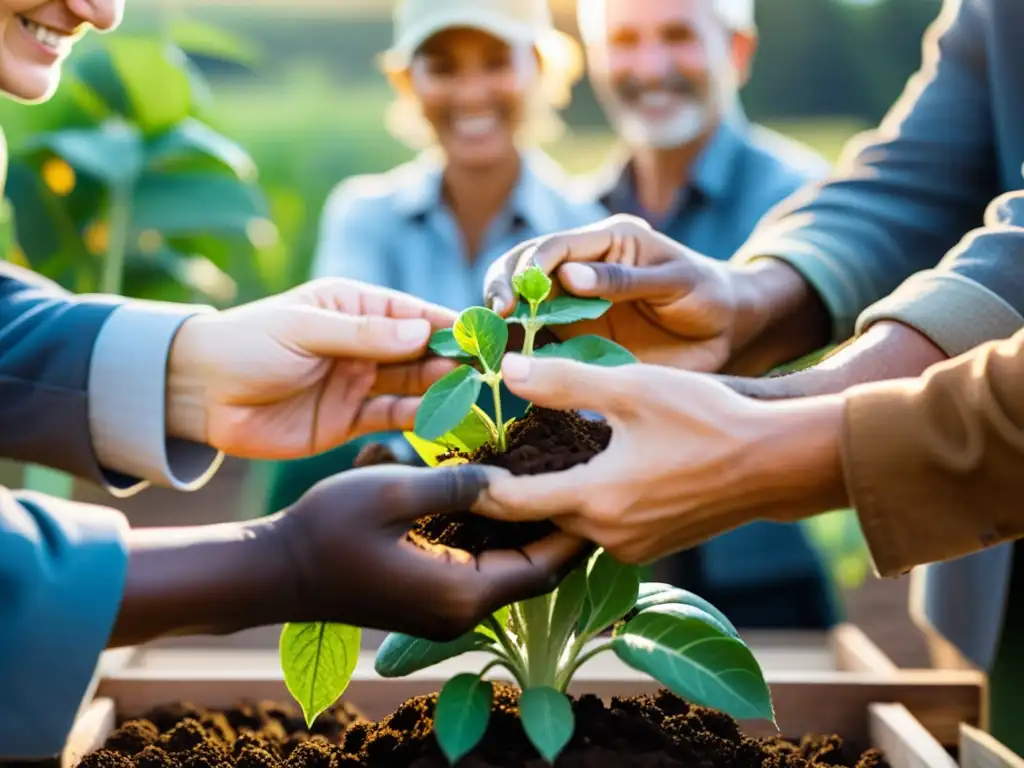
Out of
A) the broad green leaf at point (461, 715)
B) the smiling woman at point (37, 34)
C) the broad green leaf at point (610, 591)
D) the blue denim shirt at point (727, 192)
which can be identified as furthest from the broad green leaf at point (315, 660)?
the blue denim shirt at point (727, 192)

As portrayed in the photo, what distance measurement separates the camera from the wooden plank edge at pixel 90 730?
1329 millimetres

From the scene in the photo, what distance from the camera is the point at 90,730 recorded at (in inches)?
55.6

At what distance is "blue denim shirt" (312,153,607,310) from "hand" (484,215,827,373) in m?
1.26

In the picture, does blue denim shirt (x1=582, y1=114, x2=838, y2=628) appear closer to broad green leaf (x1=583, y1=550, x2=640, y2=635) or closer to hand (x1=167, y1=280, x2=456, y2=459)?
hand (x1=167, y1=280, x2=456, y2=459)

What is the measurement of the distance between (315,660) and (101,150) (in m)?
2.43

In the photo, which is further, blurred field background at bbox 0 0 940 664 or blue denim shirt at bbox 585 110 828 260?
blurred field background at bbox 0 0 940 664

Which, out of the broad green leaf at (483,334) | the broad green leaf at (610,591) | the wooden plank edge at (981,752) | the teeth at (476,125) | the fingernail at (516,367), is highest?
the teeth at (476,125)

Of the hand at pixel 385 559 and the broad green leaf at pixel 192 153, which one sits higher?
the broad green leaf at pixel 192 153

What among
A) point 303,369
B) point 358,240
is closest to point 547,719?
point 303,369

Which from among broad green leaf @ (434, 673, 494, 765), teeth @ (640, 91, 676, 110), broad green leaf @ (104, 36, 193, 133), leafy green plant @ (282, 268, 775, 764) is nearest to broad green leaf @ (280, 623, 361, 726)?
leafy green plant @ (282, 268, 775, 764)

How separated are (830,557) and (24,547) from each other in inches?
142

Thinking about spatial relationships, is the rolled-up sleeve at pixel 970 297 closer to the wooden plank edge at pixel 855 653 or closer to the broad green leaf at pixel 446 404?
the broad green leaf at pixel 446 404

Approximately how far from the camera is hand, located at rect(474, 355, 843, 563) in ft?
3.24

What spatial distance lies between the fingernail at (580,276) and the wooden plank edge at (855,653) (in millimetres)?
861
